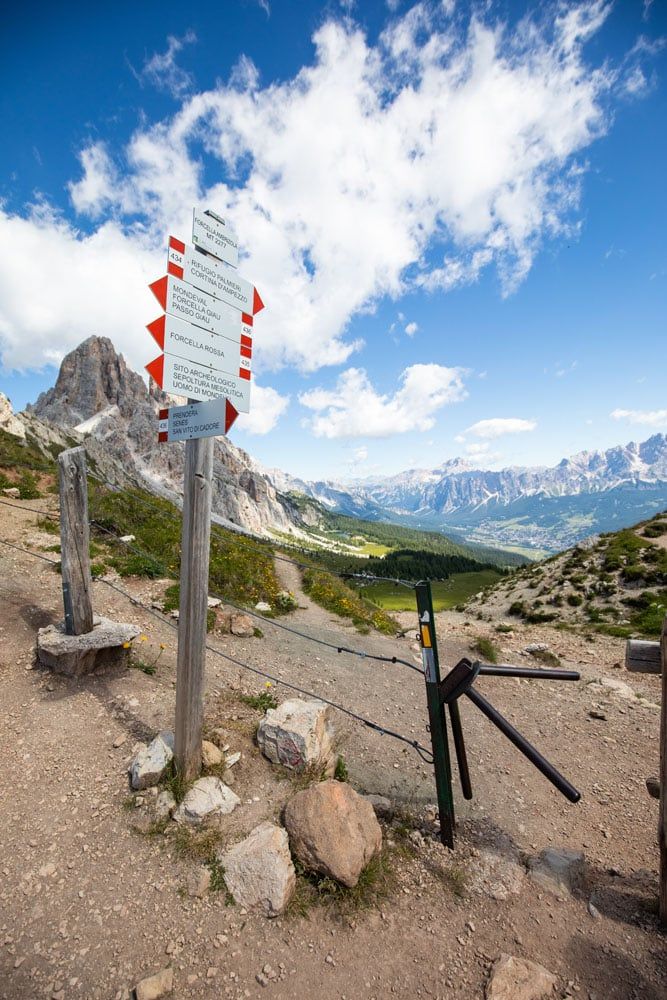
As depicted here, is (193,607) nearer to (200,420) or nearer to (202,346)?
(200,420)

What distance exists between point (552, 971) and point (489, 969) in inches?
24.8

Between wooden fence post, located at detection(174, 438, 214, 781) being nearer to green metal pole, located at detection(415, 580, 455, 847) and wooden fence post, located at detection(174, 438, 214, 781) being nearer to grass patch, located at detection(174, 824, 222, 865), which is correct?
grass patch, located at detection(174, 824, 222, 865)

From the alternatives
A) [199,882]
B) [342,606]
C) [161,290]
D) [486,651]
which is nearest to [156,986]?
[199,882]

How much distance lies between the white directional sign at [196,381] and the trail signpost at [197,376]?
1 cm

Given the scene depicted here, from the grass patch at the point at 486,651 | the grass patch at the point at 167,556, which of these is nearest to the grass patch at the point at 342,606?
the grass patch at the point at 167,556

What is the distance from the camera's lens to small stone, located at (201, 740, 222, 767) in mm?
5926

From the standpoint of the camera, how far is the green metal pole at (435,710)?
4938 millimetres

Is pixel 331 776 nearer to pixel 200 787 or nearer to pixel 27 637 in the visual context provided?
pixel 200 787

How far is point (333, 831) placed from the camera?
4777 mm

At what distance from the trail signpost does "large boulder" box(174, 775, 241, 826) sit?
0.91 feet

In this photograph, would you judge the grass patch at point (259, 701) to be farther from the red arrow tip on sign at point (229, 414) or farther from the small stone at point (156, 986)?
the red arrow tip on sign at point (229, 414)

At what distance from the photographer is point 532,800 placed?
6.64 meters

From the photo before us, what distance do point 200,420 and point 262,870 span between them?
5.35 metres

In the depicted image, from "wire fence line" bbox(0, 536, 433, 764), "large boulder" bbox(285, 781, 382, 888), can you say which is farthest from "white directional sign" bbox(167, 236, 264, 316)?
"large boulder" bbox(285, 781, 382, 888)
